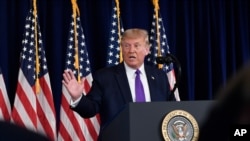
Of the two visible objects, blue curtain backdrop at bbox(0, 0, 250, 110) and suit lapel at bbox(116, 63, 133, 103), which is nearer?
suit lapel at bbox(116, 63, 133, 103)

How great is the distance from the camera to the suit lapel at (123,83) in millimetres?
3453

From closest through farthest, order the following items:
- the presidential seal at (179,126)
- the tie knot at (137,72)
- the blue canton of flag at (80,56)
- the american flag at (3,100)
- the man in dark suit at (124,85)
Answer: the presidential seal at (179,126)
the man in dark suit at (124,85)
the tie knot at (137,72)
the american flag at (3,100)
the blue canton of flag at (80,56)

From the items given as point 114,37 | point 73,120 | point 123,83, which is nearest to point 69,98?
point 73,120

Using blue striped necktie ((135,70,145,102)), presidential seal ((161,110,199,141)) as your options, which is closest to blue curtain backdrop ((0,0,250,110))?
Answer: blue striped necktie ((135,70,145,102))

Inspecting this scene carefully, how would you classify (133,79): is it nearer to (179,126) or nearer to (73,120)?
(179,126)

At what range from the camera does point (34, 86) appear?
5316 millimetres

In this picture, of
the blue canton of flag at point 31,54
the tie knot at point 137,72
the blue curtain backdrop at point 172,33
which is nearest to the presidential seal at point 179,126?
the tie knot at point 137,72

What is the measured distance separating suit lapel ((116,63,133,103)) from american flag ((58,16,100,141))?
5.86 ft

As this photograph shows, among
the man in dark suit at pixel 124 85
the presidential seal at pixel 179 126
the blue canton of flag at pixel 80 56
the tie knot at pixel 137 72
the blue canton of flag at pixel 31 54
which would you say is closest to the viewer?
the presidential seal at pixel 179 126

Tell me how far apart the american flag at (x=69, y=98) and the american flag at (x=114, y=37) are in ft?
0.83

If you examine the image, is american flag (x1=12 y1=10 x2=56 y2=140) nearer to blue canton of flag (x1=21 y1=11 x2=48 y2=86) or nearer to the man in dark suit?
blue canton of flag (x1=21 y1=11 x2=48 y2=86)

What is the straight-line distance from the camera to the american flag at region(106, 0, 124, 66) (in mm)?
5598

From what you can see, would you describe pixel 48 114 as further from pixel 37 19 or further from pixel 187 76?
pixel 187 76

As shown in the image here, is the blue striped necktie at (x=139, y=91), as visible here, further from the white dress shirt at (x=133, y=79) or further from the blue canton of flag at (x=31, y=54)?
the blue canton of flag at (x=31, y=54)
